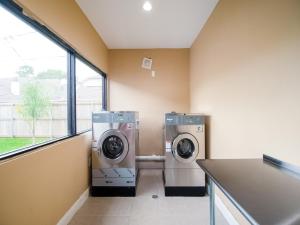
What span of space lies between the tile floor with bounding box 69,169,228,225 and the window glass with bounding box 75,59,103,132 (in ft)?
3.66

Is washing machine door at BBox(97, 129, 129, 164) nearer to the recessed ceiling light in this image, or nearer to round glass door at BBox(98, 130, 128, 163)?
round glass door at BBox(98, 130, 128, 163)

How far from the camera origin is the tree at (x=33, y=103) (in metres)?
1.83

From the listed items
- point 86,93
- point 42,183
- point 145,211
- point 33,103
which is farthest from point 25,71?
point 145,211

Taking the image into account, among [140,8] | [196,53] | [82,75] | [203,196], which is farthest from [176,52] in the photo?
[203,196]

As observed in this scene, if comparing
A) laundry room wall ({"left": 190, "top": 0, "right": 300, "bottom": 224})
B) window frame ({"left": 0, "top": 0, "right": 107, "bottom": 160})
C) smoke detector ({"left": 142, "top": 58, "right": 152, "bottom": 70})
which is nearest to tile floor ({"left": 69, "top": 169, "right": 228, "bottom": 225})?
laundry room wall ({"left": 190, "top": 0, "right": 300, "bottom": 224})

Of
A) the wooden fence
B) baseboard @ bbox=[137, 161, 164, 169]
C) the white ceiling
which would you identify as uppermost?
the white ceiling

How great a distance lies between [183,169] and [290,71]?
2.11m

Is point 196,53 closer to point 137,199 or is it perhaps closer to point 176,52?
point 176,52

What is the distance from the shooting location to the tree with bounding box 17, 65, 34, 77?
5.68ft

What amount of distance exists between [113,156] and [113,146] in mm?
153

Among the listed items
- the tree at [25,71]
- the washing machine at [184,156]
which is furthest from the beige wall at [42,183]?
the washing machine at [184,156]

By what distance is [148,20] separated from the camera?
124 inches

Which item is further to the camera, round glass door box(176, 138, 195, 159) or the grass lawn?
round glass door box(176, 138, 195, 159)

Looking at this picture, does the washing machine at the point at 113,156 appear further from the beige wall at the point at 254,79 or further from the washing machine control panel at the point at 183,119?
the beige wall at the point at 254,79
